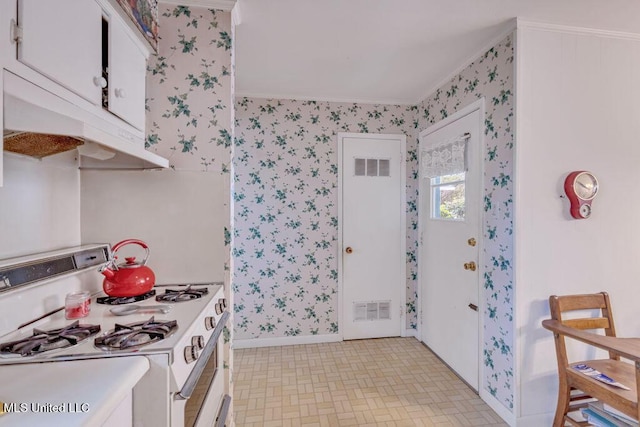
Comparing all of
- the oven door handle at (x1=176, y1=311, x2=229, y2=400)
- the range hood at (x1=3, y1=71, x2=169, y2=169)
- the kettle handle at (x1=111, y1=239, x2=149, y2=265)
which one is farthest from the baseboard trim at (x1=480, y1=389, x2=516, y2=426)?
the range hood at (x1=3, y1=71, x2=169, y2=169)

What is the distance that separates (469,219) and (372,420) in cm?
153

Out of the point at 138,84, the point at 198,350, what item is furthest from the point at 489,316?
the point at 138,84

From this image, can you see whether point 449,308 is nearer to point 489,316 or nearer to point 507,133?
point 489,316

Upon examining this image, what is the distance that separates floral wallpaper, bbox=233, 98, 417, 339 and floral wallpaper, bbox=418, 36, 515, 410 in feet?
4.21

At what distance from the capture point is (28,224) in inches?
46.3

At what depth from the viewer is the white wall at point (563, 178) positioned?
1.80 metres

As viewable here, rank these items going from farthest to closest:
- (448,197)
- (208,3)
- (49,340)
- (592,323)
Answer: (448,197) → (592,323) → (208,3) → (49,340)

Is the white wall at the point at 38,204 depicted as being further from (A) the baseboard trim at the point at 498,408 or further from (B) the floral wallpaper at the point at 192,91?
(A) the baseboard trim at the point at 498,408

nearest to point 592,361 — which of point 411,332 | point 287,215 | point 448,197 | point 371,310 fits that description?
point 448,197

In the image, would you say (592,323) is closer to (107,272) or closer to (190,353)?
(190,353)

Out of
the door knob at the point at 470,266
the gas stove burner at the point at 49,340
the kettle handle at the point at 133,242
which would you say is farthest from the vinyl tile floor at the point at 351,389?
the gas stove burner at the point at 49,340

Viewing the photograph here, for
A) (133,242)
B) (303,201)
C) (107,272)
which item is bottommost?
(107,272)

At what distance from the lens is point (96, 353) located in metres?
0.84

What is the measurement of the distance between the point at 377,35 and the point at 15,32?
5.83 feet
